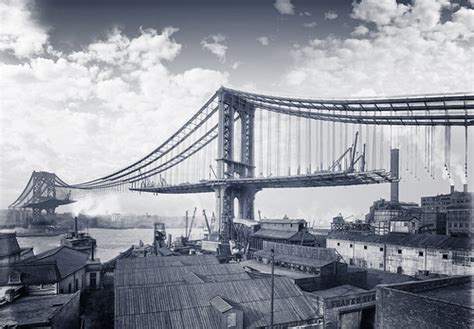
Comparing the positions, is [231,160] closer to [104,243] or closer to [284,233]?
[284,233]

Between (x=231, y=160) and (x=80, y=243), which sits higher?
(x=231, y=160)

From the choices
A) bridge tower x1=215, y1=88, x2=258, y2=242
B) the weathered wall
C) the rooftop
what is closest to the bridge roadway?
bridge tower x1=215, y1=88, x2=258, y2=242

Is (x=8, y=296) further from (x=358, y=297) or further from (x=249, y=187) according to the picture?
(x=249, y=187)

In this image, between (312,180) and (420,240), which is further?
(312,180)

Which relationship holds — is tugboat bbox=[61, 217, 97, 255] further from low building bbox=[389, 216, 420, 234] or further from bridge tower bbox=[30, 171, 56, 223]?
bridge tower bbox=[30, 171, 56, 223]

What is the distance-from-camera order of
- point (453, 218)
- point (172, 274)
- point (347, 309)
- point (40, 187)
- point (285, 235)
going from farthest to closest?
point (40, 187), point (453, 218), point (285, 235), point (172, 274), point (347, 309)

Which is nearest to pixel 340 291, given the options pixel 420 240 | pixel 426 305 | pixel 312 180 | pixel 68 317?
pixel 426 305

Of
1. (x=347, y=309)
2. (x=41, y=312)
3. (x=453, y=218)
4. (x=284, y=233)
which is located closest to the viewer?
(x=41, y=312)
